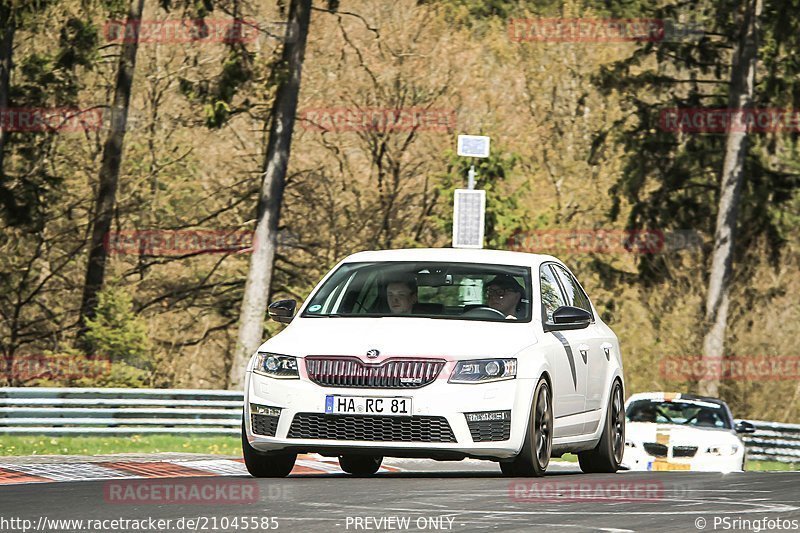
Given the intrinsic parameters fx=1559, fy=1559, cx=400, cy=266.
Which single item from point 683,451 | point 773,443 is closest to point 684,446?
point 683,451

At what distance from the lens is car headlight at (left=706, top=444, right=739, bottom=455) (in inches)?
815

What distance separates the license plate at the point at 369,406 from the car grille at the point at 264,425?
0.52 metres

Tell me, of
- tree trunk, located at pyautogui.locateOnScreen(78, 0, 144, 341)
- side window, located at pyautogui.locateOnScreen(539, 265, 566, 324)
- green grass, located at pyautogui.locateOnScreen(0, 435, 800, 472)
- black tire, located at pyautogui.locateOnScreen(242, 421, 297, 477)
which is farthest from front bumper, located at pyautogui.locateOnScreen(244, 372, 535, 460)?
tree trunk, located at pyautogui.locateOnScreen(78, 0, 144, 341)

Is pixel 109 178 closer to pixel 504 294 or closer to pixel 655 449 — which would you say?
pixel 655 449

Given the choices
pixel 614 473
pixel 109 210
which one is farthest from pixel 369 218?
pixel 614 473

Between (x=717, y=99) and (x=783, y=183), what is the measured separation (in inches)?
98.5

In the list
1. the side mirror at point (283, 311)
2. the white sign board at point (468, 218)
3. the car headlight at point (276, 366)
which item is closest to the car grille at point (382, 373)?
the car headlight at point (276, 366)

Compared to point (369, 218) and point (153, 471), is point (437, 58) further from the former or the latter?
point (153, 471)

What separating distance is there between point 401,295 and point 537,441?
5.37 feet

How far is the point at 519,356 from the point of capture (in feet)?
37.2

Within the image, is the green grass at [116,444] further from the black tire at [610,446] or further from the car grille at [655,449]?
the black tire at [610,446]

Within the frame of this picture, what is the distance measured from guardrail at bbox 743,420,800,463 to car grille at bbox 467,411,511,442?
1817 cm

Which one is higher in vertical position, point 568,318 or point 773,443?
point 568,318

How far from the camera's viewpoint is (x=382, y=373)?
→ 11.1 meters
